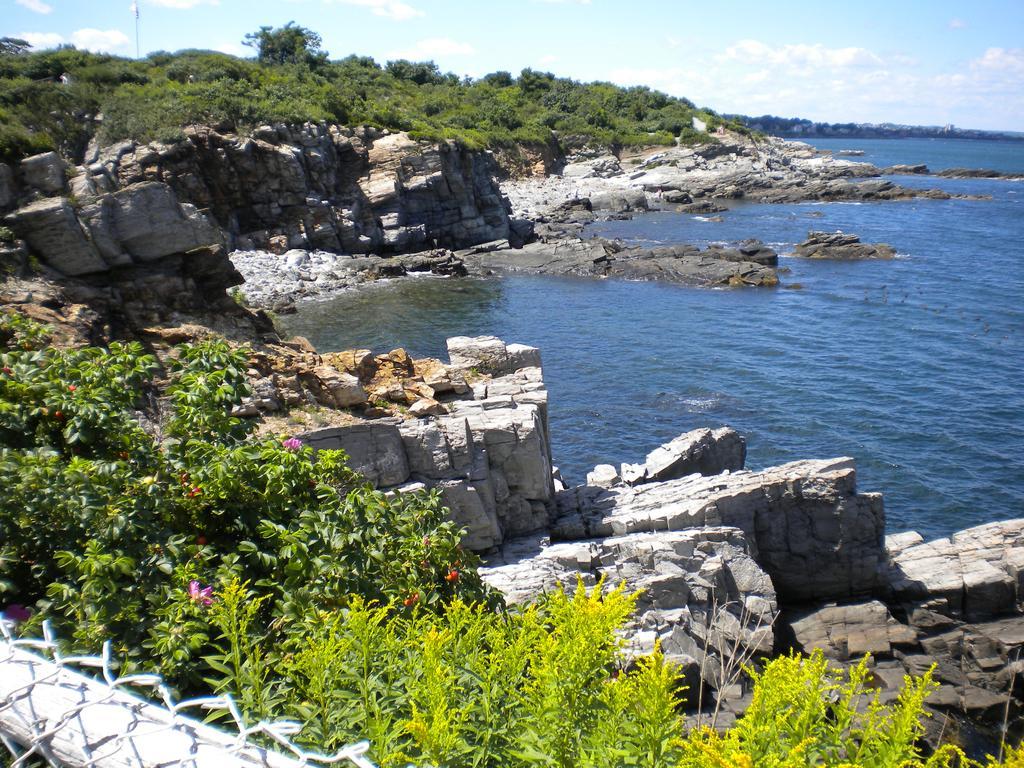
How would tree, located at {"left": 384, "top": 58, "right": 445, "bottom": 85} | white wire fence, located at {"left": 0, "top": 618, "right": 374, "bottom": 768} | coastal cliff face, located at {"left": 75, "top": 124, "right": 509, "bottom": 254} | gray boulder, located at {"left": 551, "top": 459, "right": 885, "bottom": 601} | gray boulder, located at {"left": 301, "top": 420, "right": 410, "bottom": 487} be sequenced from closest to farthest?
white wire fence, located at {"left": 0, "top": 618, "right": 374, "bottom": 768}, gray boulder, located at {"left": 301, "top": 420, "right": 410, "bottom": 487}, gray boulder, located at {"left": 551, "top": 459, "right": 885, "bottom": 601}, coastal cliff face, located at {"left": 75, "top": 124, "right": 509, "bottom": 254}, tree, located at {"left": 384, "top": 58, "right": 445, "bottom": 85}

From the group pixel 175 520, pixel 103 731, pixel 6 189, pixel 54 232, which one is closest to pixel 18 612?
pixel 175 520

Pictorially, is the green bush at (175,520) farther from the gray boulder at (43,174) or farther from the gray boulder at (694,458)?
the gray boulder at (694,458)

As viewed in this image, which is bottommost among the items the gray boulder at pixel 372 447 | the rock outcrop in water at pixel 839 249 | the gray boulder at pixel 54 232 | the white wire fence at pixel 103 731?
the rock outcrop in water at pixel 839 249

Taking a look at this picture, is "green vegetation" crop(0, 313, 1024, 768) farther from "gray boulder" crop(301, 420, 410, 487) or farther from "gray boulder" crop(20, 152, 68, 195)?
"gray boulder" crop(20, 152, 68, 195)

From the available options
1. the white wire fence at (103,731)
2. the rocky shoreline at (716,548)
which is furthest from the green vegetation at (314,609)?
the rocky shoreline at (716,548)

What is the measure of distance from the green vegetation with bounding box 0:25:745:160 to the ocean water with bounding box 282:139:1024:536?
16062 millimetres

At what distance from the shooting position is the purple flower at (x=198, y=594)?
16.7ft

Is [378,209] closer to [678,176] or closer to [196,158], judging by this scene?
[196,158]

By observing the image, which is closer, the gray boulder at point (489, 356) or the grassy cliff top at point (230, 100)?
the gray boulder at point (489, 356)

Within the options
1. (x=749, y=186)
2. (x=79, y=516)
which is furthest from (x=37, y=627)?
(x=749, y=186)

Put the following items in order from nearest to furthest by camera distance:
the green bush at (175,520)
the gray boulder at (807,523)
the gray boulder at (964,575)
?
1. the green bush at (175,520)
2. the gray boulder at (964,575)
3. the gray boulder at (807,523)

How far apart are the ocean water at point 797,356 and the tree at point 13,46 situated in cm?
3549

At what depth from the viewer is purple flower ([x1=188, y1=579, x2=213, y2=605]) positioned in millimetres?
5102

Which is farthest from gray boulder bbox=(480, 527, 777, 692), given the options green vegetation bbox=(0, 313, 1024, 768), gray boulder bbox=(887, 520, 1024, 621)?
green vegetation bbox=(0, 313, 1024, 768)
